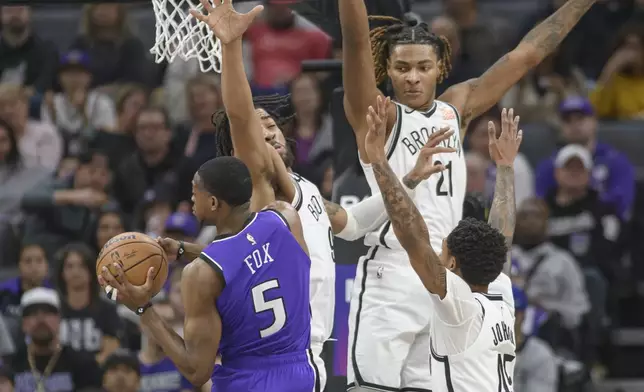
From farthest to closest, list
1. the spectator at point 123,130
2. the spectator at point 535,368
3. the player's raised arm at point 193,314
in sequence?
the spectator at point 123,130
the spectator at point 535,368
the player's raised arm at point 193,314

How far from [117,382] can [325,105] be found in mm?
3715

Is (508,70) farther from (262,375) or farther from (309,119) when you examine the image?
(309,119)

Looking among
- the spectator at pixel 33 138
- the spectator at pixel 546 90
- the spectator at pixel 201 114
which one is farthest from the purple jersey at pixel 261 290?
the spectator at pixel 546 90

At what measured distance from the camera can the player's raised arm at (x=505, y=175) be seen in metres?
7.28

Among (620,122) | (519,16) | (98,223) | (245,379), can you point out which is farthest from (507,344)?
(519,16)

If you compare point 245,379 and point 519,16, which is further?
point 519,16

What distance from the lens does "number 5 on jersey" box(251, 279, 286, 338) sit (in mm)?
6000

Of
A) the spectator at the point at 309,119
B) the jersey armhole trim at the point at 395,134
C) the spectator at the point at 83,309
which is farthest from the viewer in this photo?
the spectator at the point at 309,119

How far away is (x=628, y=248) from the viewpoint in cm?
1213

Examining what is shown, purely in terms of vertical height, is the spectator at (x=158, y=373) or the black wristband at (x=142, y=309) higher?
the black wristband at (x=142, y=309)

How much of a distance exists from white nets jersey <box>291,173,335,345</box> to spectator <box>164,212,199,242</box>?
168 inches

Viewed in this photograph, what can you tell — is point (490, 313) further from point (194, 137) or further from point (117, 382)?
point (194, 137)

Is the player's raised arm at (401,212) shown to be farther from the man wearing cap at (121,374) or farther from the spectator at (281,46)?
the spectator at (281,46)

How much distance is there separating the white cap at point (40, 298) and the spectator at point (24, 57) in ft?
10.9
